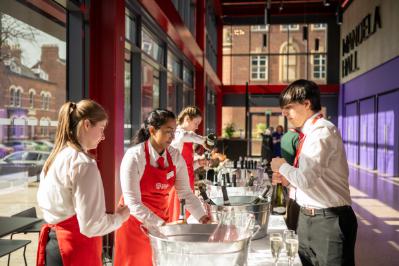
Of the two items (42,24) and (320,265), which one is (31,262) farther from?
(320,265)

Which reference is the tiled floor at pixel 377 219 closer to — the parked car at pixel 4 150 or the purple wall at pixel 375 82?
the purple wall at pixel 375 82

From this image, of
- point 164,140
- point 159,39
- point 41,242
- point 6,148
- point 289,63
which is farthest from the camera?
point 289,63

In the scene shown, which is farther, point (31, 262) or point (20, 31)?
point (31, 262)

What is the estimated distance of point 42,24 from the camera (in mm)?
3219

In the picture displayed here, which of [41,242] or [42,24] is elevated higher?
[42,24]

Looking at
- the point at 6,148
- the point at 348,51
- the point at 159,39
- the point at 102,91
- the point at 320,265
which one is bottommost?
the point at 320,265

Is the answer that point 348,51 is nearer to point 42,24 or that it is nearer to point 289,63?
point 289,63

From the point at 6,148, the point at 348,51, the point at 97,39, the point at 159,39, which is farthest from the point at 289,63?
the point at 6,148

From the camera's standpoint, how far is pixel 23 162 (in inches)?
117

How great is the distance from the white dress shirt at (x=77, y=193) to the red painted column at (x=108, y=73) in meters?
2.39

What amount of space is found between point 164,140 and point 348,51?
16.0 meters

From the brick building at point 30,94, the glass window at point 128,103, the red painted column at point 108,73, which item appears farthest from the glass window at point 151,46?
the brick building at point 30,94

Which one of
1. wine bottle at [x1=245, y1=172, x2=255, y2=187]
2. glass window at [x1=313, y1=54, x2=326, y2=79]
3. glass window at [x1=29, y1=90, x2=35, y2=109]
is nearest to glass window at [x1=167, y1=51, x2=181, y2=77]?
glass window at [x1=29, y1=90, x2=35, y2=109]

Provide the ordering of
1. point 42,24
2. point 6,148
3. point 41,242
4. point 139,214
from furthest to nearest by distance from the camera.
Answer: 1. point 42,24
2. point 6,148
3. point 139,214
4. point 41,242
